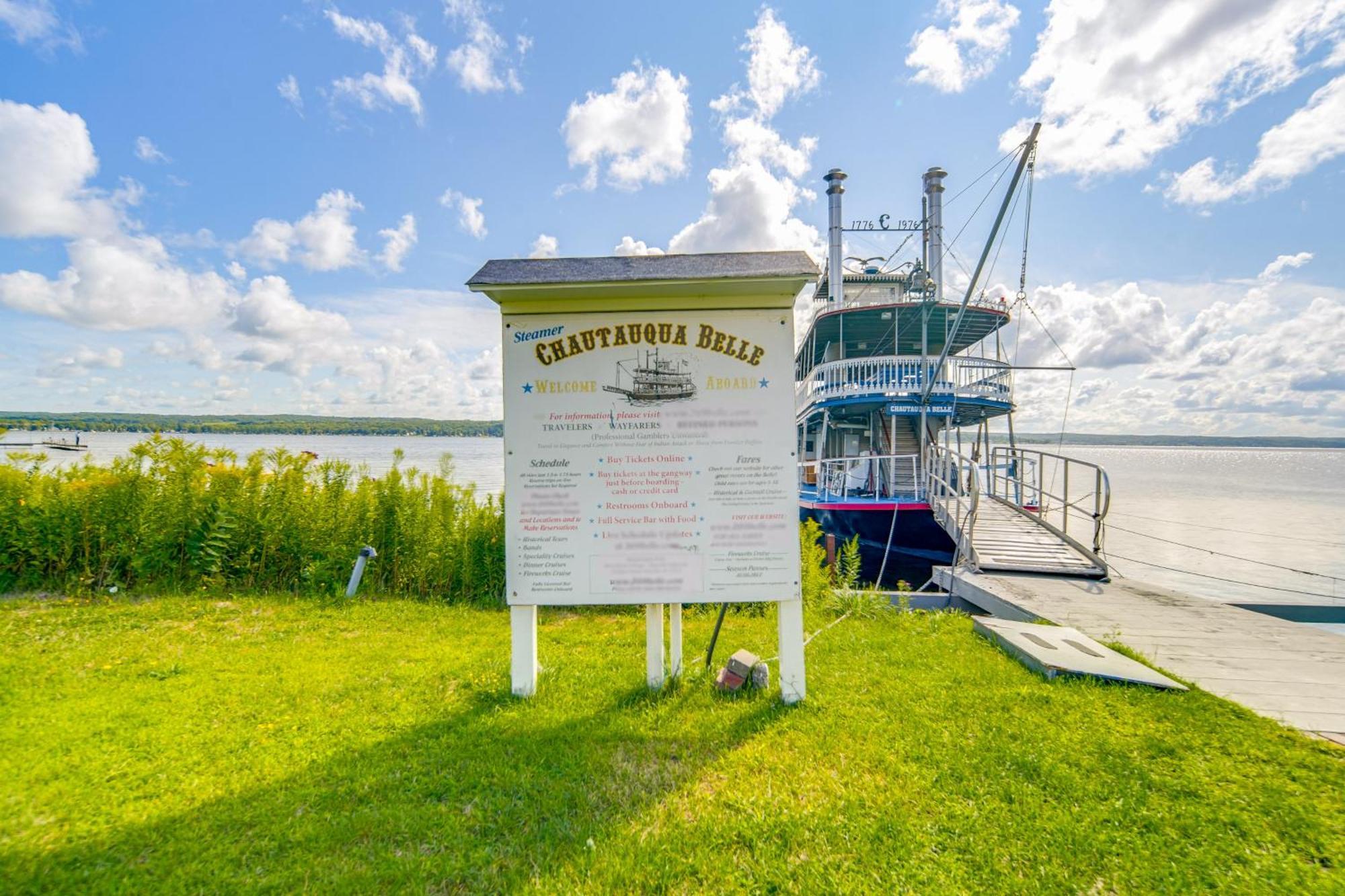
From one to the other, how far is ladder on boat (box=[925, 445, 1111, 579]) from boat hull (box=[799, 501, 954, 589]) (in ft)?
2.32

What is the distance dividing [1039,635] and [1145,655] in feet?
2.47

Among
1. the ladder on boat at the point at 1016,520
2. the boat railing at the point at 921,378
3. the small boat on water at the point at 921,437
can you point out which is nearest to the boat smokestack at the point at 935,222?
the small boat on water at the point at 921,437

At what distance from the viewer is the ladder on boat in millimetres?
7906

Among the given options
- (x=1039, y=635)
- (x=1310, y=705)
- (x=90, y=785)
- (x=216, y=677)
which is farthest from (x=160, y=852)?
(x=1310, y=705)

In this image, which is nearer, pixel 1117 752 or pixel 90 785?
pixel 90 785

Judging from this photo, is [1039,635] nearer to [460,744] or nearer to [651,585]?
[651,585]

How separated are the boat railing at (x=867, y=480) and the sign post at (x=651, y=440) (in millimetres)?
9265

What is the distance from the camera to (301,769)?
114 inches

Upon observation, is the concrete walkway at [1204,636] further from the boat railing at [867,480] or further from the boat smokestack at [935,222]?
the boat smokestack at [935,222]

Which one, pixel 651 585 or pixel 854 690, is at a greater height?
pixel 651 585

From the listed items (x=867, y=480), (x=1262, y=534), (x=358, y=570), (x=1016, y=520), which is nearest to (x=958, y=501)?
(x=1016, y=520)

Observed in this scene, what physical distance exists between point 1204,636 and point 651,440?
17.8 feet

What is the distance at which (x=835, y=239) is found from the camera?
2083 cm

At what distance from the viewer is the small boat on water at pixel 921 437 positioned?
368 inches
